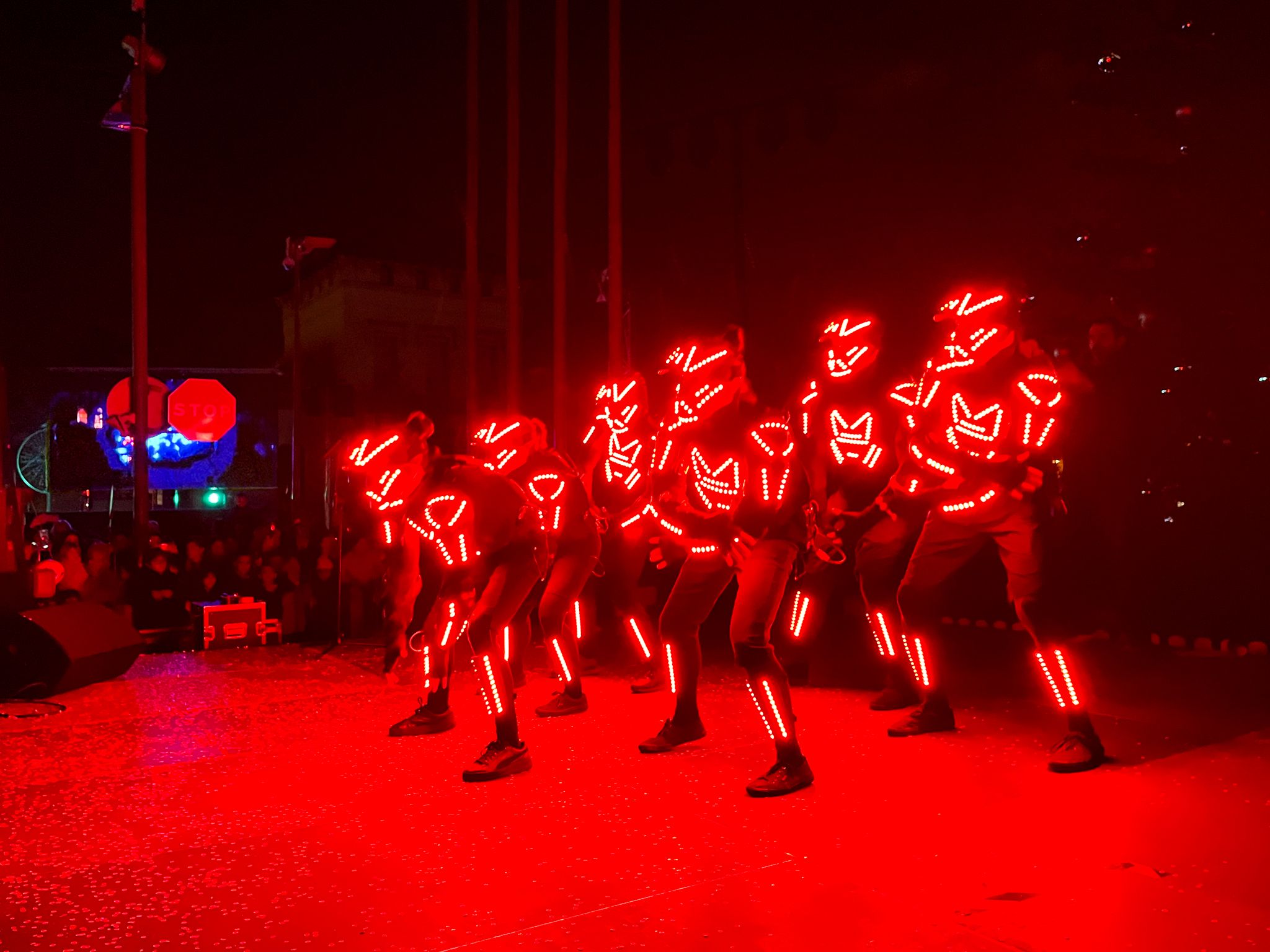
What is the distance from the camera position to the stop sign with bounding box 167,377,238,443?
2159 centimetres

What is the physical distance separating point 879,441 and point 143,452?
348 inches

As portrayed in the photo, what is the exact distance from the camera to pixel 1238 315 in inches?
354

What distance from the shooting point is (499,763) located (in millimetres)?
5906

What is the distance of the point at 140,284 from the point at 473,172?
3821 millimetres

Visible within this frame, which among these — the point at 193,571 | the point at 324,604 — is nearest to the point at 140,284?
the point at 193,571

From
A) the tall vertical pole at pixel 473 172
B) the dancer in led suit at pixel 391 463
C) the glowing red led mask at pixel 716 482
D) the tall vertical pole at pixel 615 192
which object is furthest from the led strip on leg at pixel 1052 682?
the tall vertical pole at pixel 473 172

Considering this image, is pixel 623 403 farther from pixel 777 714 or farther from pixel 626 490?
pixel 777 714

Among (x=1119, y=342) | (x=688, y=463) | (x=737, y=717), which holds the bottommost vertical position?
(x=737, y=717)

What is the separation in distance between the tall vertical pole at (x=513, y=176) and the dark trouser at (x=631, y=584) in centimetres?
440

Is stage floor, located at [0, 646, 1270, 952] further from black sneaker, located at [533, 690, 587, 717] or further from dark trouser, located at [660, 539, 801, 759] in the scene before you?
dark trouser, located at [660, 539, 801, 759]

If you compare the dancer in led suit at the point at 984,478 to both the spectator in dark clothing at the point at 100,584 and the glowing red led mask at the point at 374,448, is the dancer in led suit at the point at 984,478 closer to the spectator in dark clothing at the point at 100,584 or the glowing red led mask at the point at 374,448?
the glowing red led mask at the point at 374,448

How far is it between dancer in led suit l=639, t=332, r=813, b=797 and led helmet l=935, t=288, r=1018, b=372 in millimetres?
1182

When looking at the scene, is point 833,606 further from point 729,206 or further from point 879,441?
point 729,206

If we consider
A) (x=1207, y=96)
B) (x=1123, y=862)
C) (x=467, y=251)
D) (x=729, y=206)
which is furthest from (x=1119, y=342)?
(x=729, y=206)
